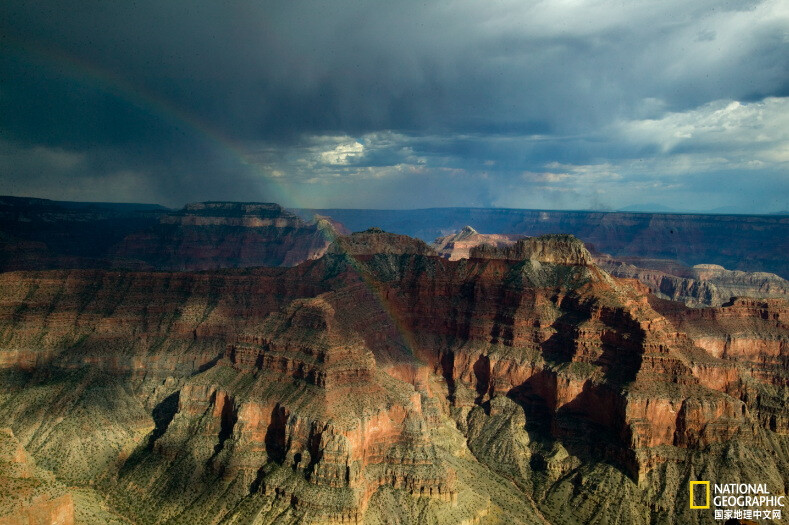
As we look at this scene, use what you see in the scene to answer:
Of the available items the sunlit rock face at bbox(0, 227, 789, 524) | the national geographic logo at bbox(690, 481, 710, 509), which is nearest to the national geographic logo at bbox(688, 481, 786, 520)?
the national geographic logo at bbox(690, 481, 710, 509)

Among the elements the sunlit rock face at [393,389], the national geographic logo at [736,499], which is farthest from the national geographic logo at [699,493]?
the sunlit rock face at [393,389]

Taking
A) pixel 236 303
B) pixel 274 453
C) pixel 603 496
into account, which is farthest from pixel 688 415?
pixel 236 303

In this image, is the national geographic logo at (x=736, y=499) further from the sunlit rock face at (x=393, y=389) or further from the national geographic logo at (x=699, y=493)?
the sunlit rock face at (x=393, y=389)

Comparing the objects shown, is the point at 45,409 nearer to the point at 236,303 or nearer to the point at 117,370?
the point at 117,370

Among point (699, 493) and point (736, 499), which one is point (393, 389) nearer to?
point (699, 493)

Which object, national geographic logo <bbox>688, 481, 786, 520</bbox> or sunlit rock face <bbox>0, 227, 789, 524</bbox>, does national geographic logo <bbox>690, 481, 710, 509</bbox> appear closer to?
national geographic logo <bbox>688, 481, 786, 520</bbox>
